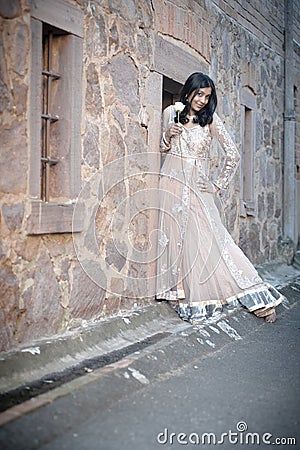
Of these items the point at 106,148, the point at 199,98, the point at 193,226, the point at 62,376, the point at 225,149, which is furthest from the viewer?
the point at 225,149

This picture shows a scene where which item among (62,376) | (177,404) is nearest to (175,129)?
(62,376)

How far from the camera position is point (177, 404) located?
13.5ft

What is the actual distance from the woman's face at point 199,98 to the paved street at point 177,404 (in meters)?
1.97

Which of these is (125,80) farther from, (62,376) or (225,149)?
(62,376)

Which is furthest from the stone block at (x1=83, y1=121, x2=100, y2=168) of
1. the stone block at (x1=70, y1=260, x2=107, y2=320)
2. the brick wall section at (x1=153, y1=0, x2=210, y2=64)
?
the brick wall section at (x1=153, y1=0, x2=210, y2=64)

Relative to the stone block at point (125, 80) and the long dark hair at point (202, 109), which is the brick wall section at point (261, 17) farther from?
the stone block at point (125, 80)

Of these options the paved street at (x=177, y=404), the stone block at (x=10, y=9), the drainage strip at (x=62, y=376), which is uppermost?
the stone block at (x=10, y=9)

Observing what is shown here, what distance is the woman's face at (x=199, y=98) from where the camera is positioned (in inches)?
249

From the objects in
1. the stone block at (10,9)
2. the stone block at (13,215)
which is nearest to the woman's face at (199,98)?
the stone block at (10,9)

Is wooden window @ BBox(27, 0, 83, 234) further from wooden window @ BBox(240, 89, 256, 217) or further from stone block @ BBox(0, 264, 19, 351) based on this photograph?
wooden window @ BBox(240, 89, 256, 217)

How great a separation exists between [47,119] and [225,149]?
6.84 feet

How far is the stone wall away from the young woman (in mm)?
138

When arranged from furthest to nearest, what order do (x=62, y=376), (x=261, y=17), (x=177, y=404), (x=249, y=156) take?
(x=261, y=17), (x=249, y=156), (x=62, y=376), (x=177, y=404)

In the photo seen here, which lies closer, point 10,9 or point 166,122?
point 10,9
